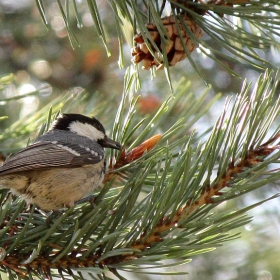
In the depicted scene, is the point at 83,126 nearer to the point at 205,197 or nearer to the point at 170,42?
the point at 170,42

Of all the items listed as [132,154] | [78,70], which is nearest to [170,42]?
[132,154]

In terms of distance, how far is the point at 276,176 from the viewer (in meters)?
0.92

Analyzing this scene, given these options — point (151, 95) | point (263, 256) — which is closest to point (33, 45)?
point (151, 95)

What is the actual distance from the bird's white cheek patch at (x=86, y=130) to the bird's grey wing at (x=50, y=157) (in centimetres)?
4

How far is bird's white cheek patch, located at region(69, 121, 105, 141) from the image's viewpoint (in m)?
1.67

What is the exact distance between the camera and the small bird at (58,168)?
137 cm

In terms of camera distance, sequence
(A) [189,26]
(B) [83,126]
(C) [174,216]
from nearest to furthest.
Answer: (C) [174,216]
(A) [189,26]
(B) [83,126]

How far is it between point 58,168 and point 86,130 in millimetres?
258

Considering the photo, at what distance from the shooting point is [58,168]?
1549 millimetres

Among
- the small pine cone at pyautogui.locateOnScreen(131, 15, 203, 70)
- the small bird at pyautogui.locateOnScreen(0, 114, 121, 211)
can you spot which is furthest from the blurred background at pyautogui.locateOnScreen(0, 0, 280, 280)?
the small pine cone at pyautogui.locateOnScreen(131, 15, 203, 70)

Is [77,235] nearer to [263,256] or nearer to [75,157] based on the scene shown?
[75,157]

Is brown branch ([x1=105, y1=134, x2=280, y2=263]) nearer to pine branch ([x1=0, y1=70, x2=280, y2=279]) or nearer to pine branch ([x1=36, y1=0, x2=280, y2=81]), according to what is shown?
pine branch ([x1=0, y1=70, x2=280, y2=279])

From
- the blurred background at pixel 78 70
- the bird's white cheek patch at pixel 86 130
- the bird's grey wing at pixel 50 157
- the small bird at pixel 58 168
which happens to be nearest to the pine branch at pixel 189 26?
the small bird at pixel 58 168

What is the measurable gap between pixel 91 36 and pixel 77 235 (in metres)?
1.83
